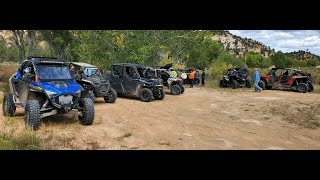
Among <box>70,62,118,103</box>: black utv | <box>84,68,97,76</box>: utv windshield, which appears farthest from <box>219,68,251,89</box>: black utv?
<box>84,68,97,76</box>: utv windshield

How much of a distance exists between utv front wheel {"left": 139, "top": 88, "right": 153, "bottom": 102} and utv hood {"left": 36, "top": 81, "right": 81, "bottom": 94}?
18.1 ft

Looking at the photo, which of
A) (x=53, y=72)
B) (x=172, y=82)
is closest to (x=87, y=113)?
(x=53, y=72)

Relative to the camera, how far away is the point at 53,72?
931 centimetres


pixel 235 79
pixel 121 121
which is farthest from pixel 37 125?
pixel 235 79

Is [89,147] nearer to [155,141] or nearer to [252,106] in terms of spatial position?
[155,141]

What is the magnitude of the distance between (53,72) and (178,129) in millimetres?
3841

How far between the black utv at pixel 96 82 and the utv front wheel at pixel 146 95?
54.2 inches

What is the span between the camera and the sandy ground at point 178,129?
7191 mm

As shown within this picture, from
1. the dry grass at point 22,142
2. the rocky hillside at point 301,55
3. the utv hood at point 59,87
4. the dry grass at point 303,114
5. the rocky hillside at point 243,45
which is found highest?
the rocky hillside at point 243,45

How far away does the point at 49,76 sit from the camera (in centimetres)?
914

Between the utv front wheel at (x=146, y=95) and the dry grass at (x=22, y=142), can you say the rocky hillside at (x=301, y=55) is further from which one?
the dry grass at (x=22, y=142)

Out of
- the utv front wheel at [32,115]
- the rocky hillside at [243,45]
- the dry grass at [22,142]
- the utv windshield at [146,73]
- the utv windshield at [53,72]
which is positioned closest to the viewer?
the dry grass at [22,142]

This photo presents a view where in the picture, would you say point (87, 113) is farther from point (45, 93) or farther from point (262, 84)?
point (262, 84)

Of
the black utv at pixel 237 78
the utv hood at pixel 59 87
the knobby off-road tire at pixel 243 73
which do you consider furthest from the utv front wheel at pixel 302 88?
the utv hood at pixel 59 87
